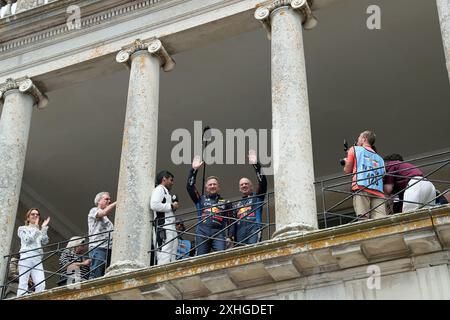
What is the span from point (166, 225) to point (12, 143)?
3.62 m

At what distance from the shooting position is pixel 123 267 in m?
12.5

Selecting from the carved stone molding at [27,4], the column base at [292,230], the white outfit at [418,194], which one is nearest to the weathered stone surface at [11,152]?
the carved stone molding at [27,4]

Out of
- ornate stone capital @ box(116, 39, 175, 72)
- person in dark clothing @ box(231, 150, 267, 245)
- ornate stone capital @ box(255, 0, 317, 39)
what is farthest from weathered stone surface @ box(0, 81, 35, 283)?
ornate stone capital @ box(255, 0, 317, 39)

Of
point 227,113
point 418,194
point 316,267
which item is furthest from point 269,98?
point 316,267

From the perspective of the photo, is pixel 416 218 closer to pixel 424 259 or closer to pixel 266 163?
pixel 424 259

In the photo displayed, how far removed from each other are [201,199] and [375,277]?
338 centimetres

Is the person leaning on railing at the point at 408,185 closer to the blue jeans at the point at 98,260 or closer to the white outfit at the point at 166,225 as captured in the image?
the white outfit at the point at 166,225

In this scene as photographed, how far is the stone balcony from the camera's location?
1080 centimetres

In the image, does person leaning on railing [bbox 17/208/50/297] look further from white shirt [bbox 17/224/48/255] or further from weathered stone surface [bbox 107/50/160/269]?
weathered stone surface [bbox 107/50/160/269]

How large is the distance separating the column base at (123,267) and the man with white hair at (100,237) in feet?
2.18

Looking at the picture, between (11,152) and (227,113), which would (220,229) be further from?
(227,113)

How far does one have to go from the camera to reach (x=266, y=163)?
17.7 metres

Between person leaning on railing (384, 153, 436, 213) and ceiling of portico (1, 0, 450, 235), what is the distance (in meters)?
3.62

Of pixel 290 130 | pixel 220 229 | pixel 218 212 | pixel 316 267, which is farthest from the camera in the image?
pixel 220 229
